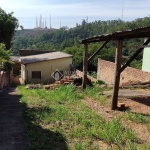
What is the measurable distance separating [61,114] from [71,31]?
112m

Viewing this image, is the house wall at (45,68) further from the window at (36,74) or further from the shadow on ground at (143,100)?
the shadow on ground at (143,100)

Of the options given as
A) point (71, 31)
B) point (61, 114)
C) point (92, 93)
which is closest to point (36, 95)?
point (92, 93)

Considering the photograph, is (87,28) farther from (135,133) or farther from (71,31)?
(135,133)

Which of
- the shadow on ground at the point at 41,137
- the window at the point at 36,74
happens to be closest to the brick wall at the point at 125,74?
the window at the point at 36,74

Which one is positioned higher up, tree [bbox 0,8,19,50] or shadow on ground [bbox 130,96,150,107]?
tree [bbox 0,8,19,50]

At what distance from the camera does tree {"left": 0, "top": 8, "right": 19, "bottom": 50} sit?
85.5ft

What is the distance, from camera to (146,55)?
19484mm

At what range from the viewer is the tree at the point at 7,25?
26.1 m

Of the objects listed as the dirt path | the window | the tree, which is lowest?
the window

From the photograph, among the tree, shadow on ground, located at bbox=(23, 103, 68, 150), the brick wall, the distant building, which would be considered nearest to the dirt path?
shadow on ground, located at bbox=(23, 103, 68, 150)

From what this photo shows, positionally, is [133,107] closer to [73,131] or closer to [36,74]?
[73,131]

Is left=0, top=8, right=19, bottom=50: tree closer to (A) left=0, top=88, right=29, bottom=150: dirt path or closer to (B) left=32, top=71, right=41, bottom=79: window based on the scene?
(B) left=32, top=71, right=41, bottom=79: window

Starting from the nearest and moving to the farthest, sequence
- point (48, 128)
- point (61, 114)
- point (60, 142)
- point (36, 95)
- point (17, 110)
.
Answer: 1. point (60, 142)
2. point (48, 128)
3. point (61, 114)
4. point (17, 110)
5. point (36, 95)

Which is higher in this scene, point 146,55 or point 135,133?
point 146,55
